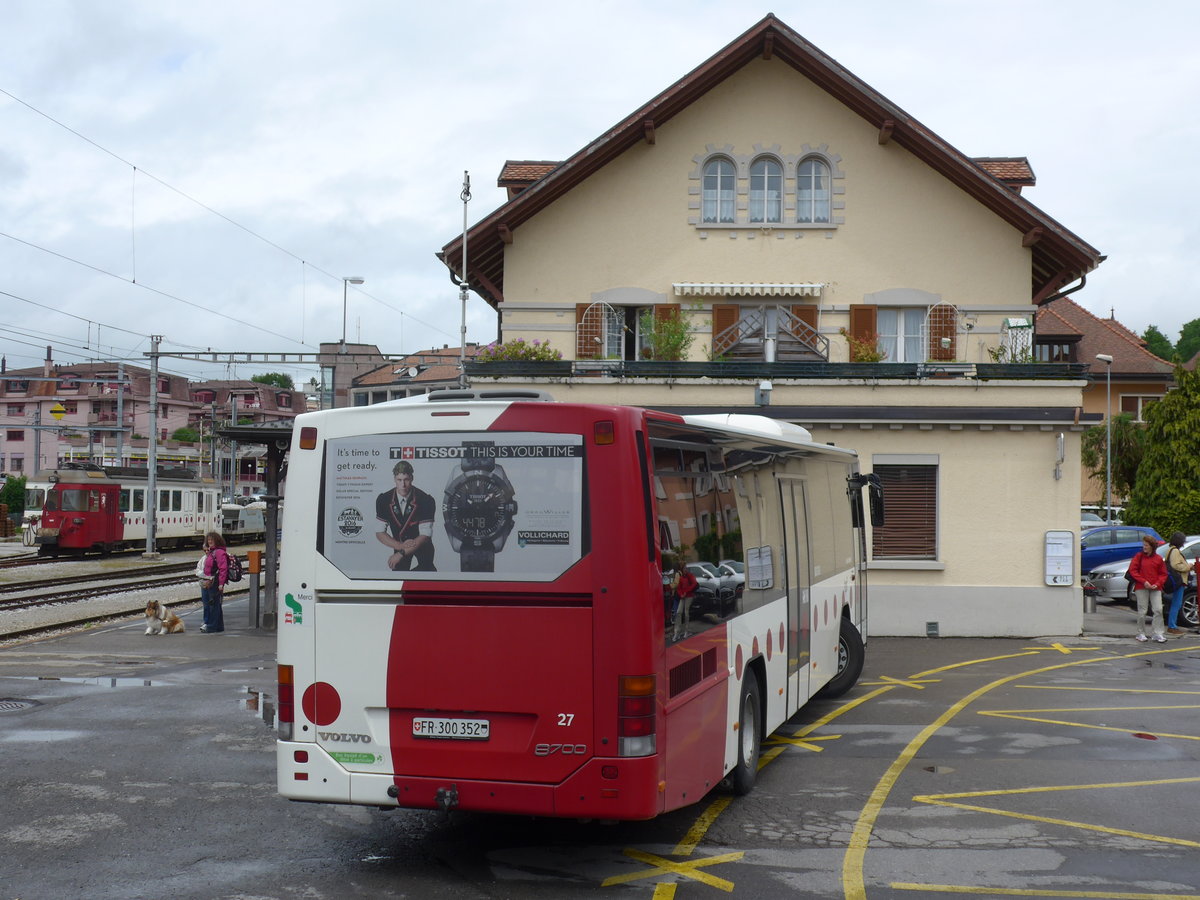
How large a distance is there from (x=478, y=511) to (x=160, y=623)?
50.4ft

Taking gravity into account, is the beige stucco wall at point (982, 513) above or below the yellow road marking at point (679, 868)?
above

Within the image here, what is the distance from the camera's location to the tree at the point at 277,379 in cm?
15955

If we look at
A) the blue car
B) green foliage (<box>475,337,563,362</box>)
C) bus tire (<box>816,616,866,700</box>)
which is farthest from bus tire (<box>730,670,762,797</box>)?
the blue car

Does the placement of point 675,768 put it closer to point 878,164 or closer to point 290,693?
point 290,693

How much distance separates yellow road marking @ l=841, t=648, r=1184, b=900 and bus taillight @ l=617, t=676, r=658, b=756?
142 cm

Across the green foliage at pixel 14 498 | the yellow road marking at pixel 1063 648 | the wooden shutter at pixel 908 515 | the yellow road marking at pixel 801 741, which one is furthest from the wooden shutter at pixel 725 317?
the green foliage at pixel 14 498

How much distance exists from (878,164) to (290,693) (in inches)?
791

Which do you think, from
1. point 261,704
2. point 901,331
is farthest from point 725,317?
point 261,704

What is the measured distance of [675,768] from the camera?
7.48m

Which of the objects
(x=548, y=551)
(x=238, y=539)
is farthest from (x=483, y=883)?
(x=238, y=539)

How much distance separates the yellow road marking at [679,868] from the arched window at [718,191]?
18.7 m

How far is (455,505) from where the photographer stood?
738cm

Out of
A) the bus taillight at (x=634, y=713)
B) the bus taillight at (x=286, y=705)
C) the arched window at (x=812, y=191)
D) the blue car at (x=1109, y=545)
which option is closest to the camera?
the bus taillight at (x=634, y=713)

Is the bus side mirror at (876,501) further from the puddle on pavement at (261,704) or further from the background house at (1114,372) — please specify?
the background house at (1114,372)
